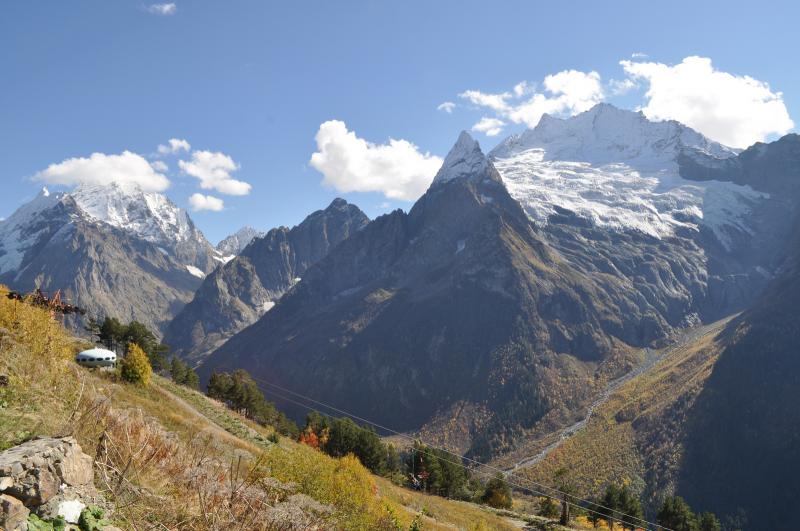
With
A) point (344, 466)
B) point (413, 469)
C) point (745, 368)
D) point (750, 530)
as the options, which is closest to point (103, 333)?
point (413, 469)

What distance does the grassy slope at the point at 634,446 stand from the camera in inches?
5733

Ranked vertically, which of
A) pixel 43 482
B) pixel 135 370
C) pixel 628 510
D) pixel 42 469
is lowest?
pixel 628 510

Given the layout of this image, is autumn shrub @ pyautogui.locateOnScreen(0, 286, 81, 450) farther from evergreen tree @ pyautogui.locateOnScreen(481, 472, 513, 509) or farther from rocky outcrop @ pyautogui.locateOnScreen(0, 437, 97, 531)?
evergreen tree @ pyautogui.locateOnScreen(481, 472, 513, 509)

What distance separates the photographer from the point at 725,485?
14500 cm

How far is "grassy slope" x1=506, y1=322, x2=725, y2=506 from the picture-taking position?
478 ft

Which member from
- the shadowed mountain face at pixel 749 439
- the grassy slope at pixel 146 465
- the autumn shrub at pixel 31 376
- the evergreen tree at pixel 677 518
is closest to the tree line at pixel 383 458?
the evergreen tree at pixel 677 518

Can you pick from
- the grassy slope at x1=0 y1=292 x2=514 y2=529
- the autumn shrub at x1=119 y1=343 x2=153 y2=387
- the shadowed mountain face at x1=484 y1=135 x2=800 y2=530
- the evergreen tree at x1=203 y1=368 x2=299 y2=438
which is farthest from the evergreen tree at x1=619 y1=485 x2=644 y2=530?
the grassy slope at x1=0 y1=292 x2=514 y2=529

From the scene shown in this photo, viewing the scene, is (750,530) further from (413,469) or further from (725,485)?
(413,469)

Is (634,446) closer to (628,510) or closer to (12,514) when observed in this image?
(628,510)

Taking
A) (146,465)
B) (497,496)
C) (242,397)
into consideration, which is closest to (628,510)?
(497,496)

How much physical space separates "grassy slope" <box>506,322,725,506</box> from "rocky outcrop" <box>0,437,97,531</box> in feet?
497

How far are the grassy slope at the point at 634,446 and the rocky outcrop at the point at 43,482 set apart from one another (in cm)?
15150

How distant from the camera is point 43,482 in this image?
25.0 feet

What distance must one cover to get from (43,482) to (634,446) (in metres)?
184
